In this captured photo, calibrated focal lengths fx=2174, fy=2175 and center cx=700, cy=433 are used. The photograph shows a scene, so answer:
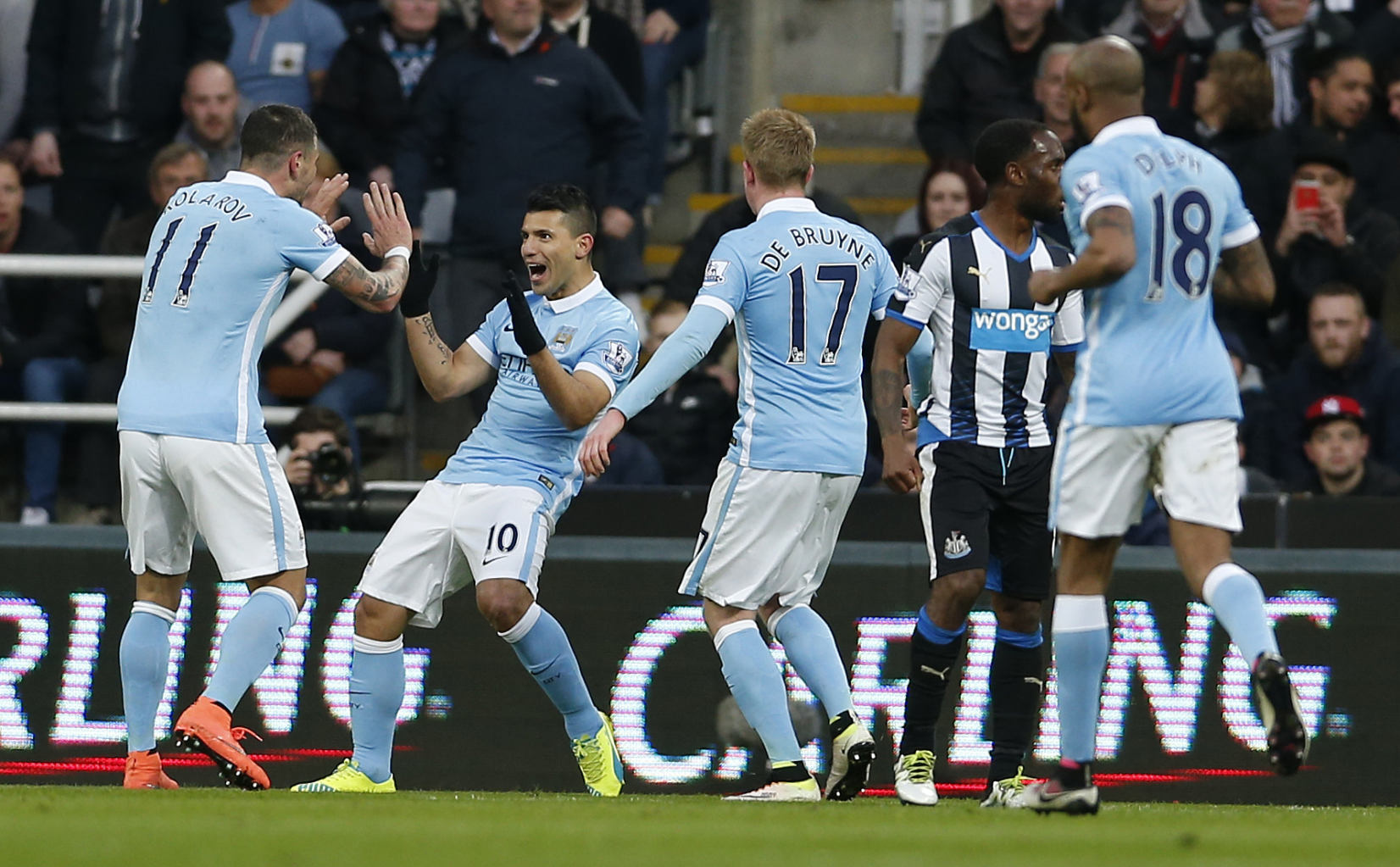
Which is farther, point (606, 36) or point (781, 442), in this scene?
point (606, 36)

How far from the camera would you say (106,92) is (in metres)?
12.3

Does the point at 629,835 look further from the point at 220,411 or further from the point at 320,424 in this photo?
the point at 320,424

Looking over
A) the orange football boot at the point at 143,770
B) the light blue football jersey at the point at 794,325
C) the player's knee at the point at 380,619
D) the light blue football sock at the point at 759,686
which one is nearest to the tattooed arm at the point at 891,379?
the light blue football jersey at the point at 794,325

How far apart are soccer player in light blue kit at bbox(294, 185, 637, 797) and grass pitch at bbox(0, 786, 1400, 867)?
0.85m

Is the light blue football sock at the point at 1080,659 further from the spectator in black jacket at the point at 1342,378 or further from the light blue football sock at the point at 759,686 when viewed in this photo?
the spectator in black jacket at the point at 1342,378

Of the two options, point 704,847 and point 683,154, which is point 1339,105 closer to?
point 683,154

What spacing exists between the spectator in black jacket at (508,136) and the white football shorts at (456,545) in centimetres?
373

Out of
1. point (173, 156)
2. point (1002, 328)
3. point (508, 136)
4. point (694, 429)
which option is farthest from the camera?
point (508, 136)

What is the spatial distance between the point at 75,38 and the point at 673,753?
5912 millimetres

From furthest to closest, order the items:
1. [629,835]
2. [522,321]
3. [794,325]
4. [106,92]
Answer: [106,92] → [794,325] → [522,321] → [629,835]

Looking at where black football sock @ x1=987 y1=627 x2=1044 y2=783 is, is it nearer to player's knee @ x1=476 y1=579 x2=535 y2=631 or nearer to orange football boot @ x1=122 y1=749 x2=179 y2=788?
player's knee @ x1=476 y1=579 x2=535 y2=631

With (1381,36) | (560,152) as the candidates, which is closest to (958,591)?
(560,152)

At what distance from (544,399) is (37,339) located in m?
4.22

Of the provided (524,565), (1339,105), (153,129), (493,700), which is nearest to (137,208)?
(153,129)
